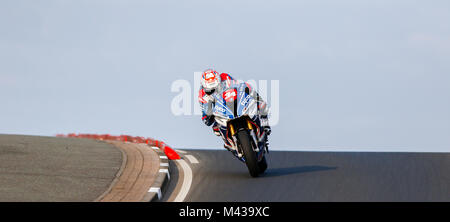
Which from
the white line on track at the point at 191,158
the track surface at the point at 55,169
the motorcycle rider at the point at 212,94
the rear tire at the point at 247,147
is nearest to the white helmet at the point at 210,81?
the motorcycle rider at the point at 212,94

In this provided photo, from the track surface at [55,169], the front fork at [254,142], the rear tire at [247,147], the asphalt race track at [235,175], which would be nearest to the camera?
the track surface at [55,169]

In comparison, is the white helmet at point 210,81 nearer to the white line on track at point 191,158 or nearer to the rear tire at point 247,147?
the rear tire at point 247,147

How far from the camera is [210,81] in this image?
15852 mm

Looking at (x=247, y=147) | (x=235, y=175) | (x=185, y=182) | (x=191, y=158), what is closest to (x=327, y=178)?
(x=247, y=147)

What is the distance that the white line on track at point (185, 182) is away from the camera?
43.8 feet

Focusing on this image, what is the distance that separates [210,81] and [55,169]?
3.40 meters

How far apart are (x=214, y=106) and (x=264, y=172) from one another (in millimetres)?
1891

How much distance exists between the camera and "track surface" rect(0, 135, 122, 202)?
13.0m

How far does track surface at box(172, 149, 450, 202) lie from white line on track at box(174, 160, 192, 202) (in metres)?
0.12

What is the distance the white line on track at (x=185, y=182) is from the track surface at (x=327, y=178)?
0.12 meters

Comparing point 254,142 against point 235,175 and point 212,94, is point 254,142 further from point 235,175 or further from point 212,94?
point 212,94

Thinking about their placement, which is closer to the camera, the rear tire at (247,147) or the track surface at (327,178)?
the track surface at (327,178)

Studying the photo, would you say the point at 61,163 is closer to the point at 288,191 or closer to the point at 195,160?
the point at 195,160
